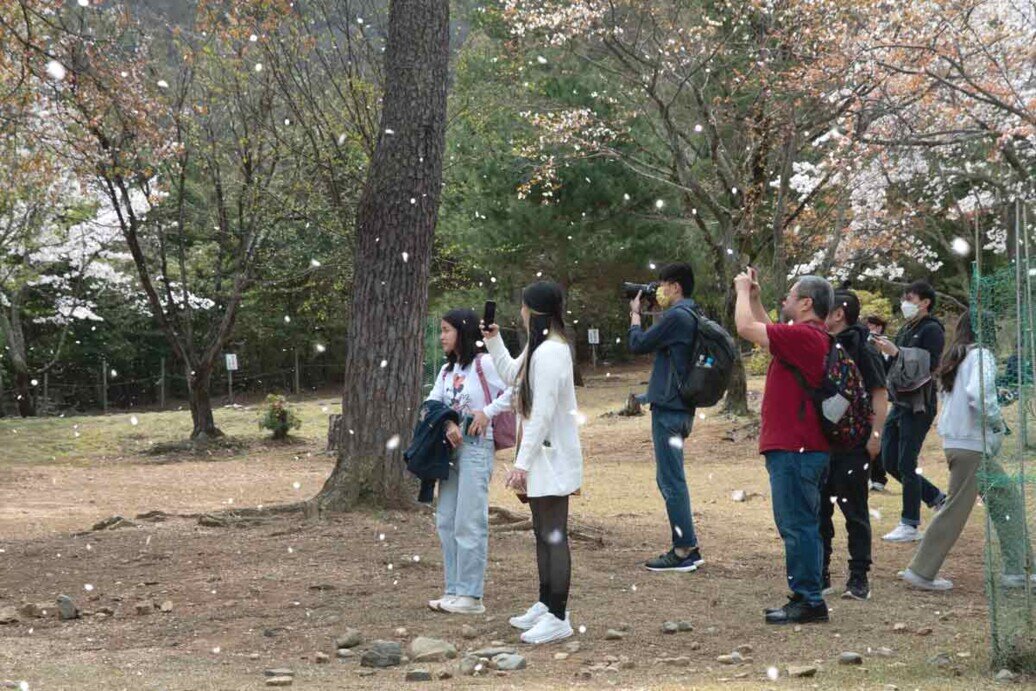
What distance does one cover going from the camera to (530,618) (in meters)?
5.81

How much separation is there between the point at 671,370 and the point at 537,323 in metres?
1.81

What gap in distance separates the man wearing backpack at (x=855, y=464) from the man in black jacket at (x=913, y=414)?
1.75 m

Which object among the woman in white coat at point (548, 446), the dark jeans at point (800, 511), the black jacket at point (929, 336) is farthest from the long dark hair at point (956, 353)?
the woman in white coat at point (548, 446)

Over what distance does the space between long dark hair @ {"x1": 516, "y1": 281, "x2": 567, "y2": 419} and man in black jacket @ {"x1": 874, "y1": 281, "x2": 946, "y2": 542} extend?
11.9 feet

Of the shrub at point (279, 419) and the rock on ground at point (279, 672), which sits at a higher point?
the shrub at point (279, 419)

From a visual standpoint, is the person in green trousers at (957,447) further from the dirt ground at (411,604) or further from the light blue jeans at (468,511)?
the light blue jeans at (468,511)

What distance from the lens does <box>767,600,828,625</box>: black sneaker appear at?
19.6ft

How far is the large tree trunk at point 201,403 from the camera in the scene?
20.7 m

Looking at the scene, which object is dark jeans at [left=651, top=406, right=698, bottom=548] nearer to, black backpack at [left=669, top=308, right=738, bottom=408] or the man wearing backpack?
black backpack at [left=669, top=308, right=738, bottom=408]

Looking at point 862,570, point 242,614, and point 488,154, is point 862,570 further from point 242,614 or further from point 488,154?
point 488,154

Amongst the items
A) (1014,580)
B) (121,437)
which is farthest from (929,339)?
(121,437)

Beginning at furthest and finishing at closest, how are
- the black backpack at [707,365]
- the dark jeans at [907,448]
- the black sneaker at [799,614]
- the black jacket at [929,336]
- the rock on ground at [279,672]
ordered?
the dark jeans at [907,448]
the black jacket at [929,336]
the black backpack at [707,365]
the black sneaker at [799,614]
the rock on ground at [279,672]

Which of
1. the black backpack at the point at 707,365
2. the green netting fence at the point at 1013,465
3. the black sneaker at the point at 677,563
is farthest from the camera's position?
the black sneaker at the point at 677,563

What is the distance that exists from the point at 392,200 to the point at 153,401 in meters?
28.7
